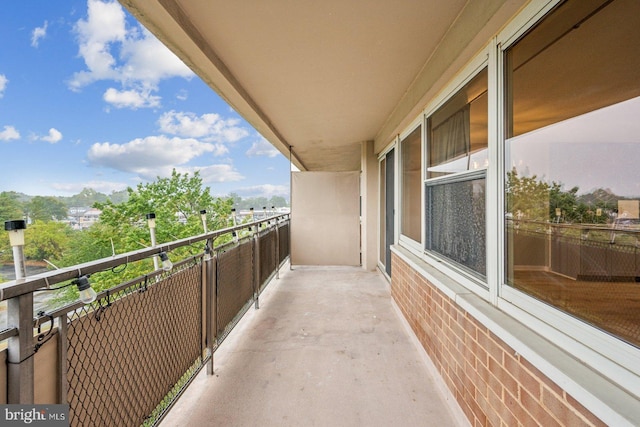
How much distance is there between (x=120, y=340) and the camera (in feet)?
4.43

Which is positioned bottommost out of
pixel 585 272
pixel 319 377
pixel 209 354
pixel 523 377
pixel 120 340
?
pixel 319 377

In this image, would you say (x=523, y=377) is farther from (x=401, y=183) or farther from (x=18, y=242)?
(x=401, y=183)

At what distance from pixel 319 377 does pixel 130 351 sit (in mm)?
1321

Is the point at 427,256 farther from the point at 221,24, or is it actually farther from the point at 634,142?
the point at 221,24

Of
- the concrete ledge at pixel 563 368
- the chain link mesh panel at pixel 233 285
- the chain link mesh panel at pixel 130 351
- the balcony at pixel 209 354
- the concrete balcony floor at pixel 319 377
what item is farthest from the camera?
the chain link mesh panel at pixel 233 285

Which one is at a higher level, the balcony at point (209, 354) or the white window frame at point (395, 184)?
the white window frame at point (395, 184)

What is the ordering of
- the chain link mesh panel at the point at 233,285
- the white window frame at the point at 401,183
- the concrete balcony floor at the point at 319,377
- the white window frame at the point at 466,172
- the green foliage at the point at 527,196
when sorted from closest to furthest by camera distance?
the green foliage at the point at 527,196 → the white window frame at the point at 466,172 → the concrete balcony floor at the point at 319,377 → the chain link mesh panel at the point at 233,285 → the white window frame at the point at 401,183

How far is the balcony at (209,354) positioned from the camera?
107 cm

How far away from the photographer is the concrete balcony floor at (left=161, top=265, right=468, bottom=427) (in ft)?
6.04

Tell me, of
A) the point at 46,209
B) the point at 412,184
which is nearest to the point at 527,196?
the point at 412,184

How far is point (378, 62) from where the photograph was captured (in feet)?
8.34

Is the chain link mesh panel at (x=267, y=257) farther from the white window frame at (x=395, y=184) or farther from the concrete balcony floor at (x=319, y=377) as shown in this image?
the white window frame at (x=395, y=184)

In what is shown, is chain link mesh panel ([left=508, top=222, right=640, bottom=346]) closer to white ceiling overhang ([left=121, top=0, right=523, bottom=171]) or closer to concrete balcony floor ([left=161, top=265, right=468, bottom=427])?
concrete balcony floor ([left=161, top=265, right=468, bottom=427])

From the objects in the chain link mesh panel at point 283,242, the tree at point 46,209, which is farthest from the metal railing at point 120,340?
the tree at point 46,209
